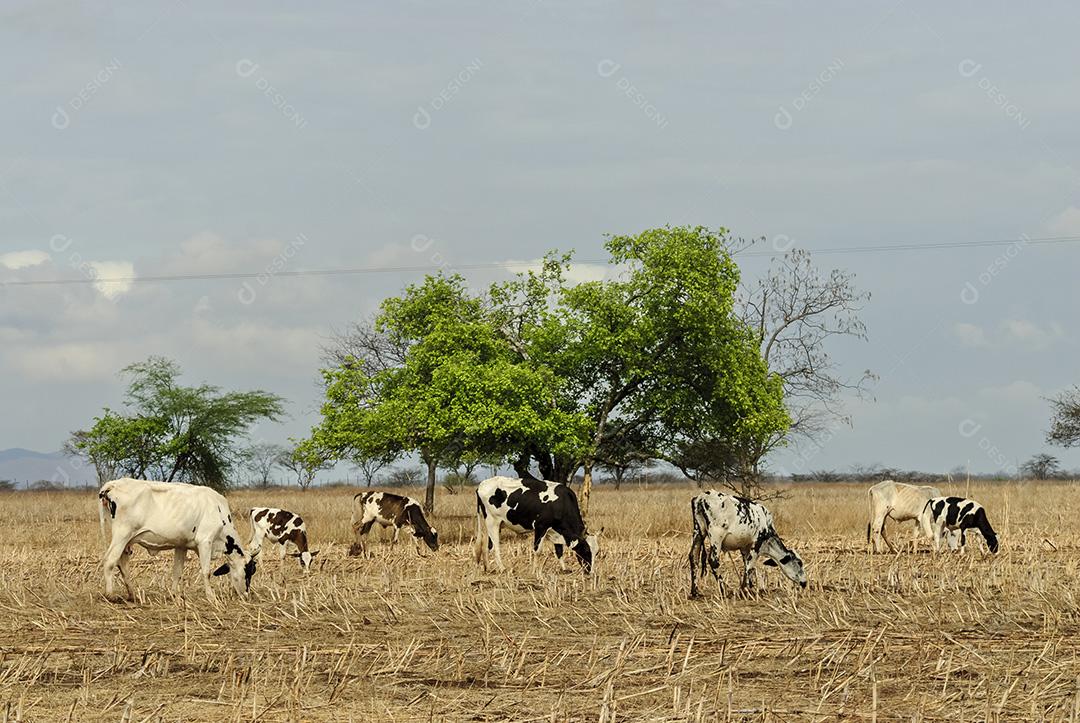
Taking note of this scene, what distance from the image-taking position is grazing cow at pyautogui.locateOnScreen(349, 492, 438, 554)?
28.4 metres

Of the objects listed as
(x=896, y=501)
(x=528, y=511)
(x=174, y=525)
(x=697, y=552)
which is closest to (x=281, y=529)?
(x=528, y=511)

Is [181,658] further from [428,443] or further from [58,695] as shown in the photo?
[428,443]

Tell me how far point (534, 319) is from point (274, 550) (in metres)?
15.4

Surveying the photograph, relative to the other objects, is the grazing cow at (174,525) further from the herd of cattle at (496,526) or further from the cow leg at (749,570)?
the cow leg at (749,570)

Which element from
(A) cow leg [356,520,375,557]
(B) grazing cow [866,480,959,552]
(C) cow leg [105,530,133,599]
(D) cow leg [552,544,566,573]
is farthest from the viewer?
(B) grazing cow [866,480,959,552]

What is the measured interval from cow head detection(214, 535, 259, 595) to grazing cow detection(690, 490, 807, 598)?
656cm

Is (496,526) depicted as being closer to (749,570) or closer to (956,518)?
(749,570)

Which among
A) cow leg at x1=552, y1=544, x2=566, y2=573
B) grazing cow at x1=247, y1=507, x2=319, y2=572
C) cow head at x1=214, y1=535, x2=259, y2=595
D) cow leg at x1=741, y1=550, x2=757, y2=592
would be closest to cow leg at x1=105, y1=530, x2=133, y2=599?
cow head at x1=214, y1=535, x2=259, y2=595

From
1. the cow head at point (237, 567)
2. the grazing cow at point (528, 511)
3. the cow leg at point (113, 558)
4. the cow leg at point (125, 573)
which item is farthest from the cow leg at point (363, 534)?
the cow leg at point (113, 558)

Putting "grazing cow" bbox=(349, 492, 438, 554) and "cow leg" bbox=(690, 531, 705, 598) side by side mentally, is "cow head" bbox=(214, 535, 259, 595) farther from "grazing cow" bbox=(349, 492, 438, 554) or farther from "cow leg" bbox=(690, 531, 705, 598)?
"grazing cow" bbox=(349, 492, 438, 554)

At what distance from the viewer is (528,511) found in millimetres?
23516

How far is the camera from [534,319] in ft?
135

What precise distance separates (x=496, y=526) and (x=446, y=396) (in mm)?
14372

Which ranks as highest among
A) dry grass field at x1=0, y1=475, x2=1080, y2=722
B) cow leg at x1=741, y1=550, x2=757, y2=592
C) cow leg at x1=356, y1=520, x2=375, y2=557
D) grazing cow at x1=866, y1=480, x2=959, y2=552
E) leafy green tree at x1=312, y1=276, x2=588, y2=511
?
leafy green tree at x1=312, y1=276, x2=588, y2=511
